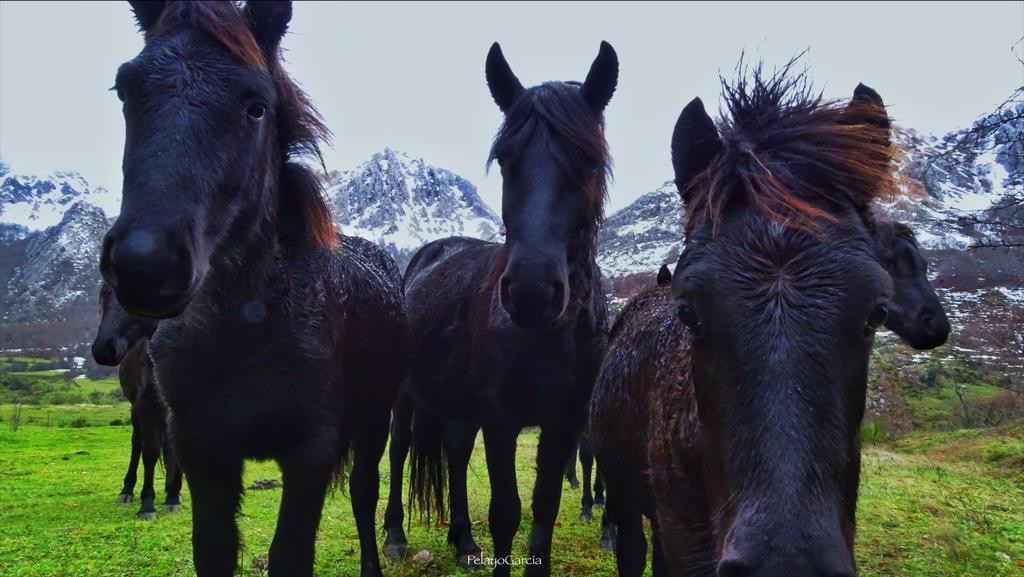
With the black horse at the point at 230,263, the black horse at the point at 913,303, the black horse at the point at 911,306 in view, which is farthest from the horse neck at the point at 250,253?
the black horse at the point at 913,303

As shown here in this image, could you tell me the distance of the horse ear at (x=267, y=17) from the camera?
311cm

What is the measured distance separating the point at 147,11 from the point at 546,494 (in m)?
3.83

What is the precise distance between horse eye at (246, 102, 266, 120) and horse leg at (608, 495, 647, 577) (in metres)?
3.32

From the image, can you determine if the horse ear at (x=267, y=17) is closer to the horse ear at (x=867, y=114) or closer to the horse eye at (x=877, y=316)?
the horse ear at (x=867, y=114)

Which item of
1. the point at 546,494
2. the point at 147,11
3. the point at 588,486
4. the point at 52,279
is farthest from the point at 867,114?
the point at 52,279

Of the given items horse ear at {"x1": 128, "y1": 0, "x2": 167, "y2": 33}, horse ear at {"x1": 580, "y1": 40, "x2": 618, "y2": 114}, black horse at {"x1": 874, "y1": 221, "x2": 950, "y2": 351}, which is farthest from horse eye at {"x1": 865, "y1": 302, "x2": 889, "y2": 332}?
black horse at {"x1": 874, "y1": 221, "x2": 950, "y2": 351}

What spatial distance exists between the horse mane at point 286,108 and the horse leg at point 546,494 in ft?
7.09

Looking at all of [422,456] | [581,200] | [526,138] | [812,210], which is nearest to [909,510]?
[422,456]

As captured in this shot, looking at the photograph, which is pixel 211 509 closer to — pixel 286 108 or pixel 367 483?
pixel 286 108

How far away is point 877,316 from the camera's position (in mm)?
1949

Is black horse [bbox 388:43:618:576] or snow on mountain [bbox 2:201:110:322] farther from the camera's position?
snow on mountain [bbox 2:201:110:322]

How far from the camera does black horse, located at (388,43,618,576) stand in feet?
12.5

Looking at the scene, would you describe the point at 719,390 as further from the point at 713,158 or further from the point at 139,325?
the point at 139,325

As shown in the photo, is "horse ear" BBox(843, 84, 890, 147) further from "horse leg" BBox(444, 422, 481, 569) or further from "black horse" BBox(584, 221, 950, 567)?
"horse leg" BBox(444, 422, 481, 569)
